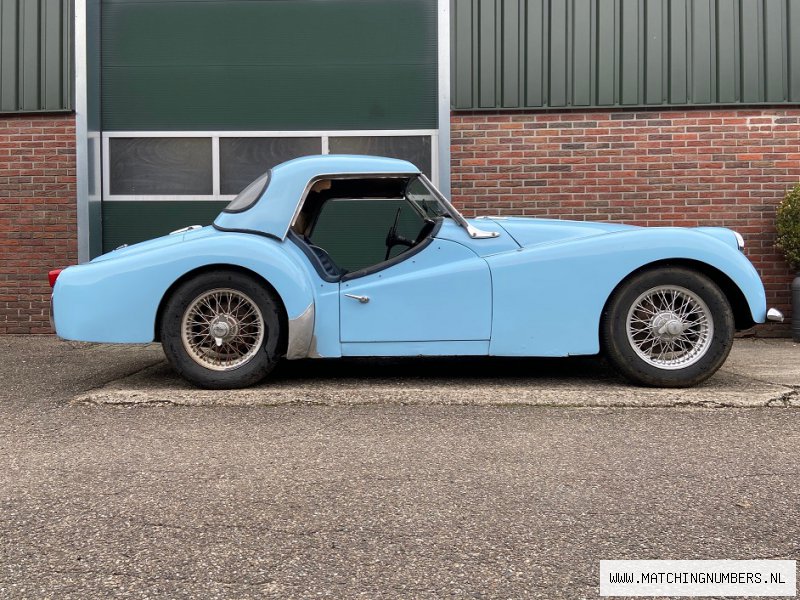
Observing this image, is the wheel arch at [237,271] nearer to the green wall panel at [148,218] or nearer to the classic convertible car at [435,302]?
the classic convertible car at [435,302]

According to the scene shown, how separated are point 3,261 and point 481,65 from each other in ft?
18.1

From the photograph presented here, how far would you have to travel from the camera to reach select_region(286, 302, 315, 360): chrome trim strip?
4879 mm

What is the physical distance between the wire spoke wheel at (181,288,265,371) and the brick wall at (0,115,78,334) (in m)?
4.08

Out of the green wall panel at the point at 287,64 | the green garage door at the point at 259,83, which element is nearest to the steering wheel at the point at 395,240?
the green garage door at the point at 259,83

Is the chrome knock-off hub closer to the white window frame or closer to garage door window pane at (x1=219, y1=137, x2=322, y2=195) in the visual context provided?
the white window frame

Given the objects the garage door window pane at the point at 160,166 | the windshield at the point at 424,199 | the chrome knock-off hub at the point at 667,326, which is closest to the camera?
the chrome knock-off hub at the point at 667,326

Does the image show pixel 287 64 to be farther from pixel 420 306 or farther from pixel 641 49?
pixel 420 306

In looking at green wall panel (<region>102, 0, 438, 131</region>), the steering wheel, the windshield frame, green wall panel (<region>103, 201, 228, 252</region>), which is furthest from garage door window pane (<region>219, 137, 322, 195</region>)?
the windshield frame

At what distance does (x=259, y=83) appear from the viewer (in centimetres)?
861

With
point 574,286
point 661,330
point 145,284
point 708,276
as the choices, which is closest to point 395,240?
point 574,286

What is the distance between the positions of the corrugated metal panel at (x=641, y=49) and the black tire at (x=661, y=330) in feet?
12.7

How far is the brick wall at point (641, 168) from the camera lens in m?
8.20

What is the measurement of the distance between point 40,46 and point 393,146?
3901 millimetres

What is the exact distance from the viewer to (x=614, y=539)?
8.19ft
